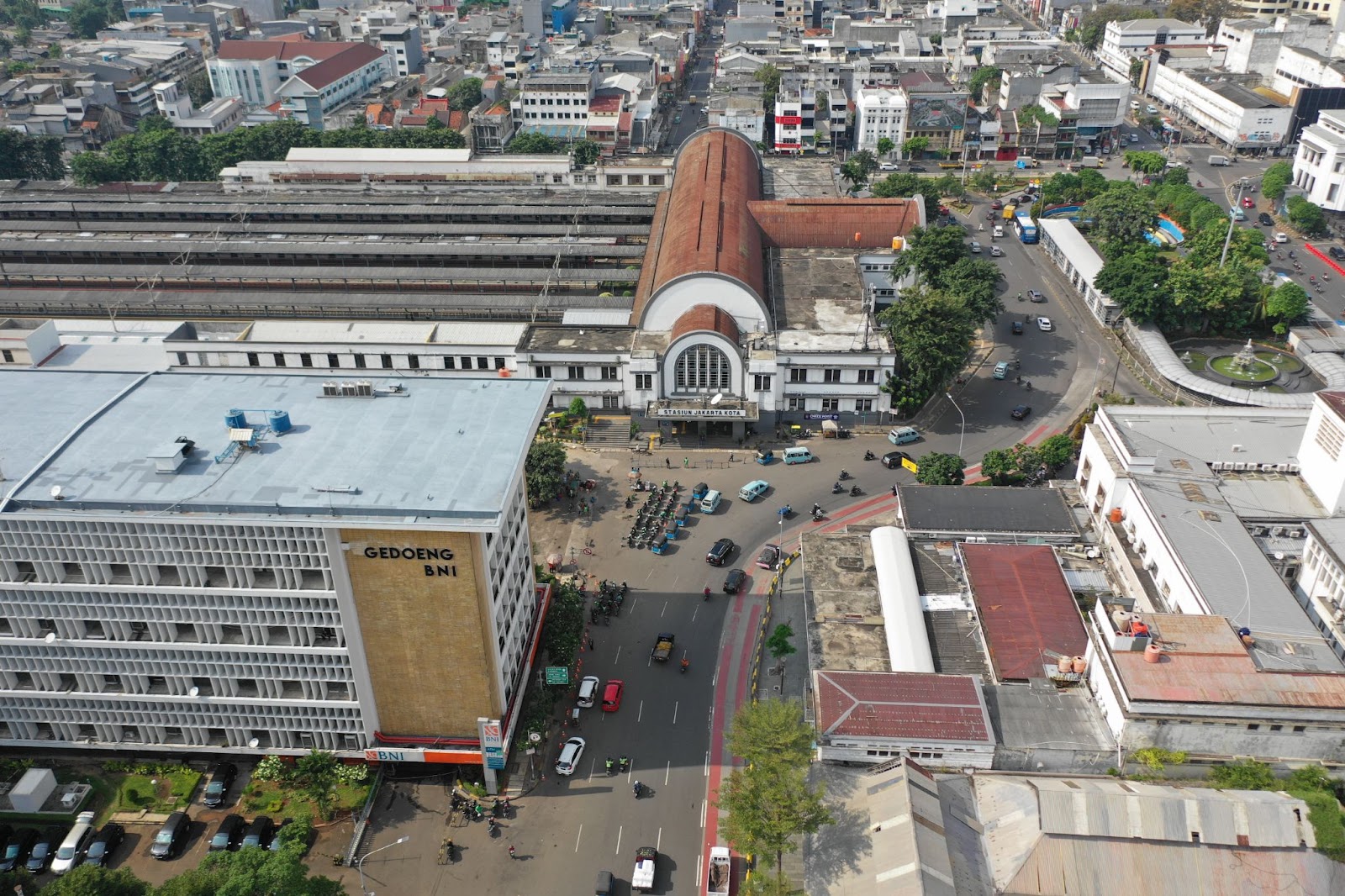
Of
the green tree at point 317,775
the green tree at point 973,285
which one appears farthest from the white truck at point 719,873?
the green tree at point 973,285

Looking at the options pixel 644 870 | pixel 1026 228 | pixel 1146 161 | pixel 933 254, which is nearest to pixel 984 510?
pixel 644 870

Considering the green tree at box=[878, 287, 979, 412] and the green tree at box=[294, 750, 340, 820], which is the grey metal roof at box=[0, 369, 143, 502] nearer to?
the green tree at box=[294, 750, 340, 820]

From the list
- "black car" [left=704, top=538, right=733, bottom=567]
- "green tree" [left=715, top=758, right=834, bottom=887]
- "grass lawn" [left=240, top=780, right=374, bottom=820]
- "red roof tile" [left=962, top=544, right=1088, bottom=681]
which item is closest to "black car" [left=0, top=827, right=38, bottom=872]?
"grass lawn" [left=240, top=780, right=374, bottom=820]

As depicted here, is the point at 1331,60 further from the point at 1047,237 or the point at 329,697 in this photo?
the point at 329,697

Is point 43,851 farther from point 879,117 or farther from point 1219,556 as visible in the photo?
point 879,117

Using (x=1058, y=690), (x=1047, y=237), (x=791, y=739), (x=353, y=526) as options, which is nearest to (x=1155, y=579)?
(x=1058, y=690)

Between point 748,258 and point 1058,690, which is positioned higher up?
point 748,258
